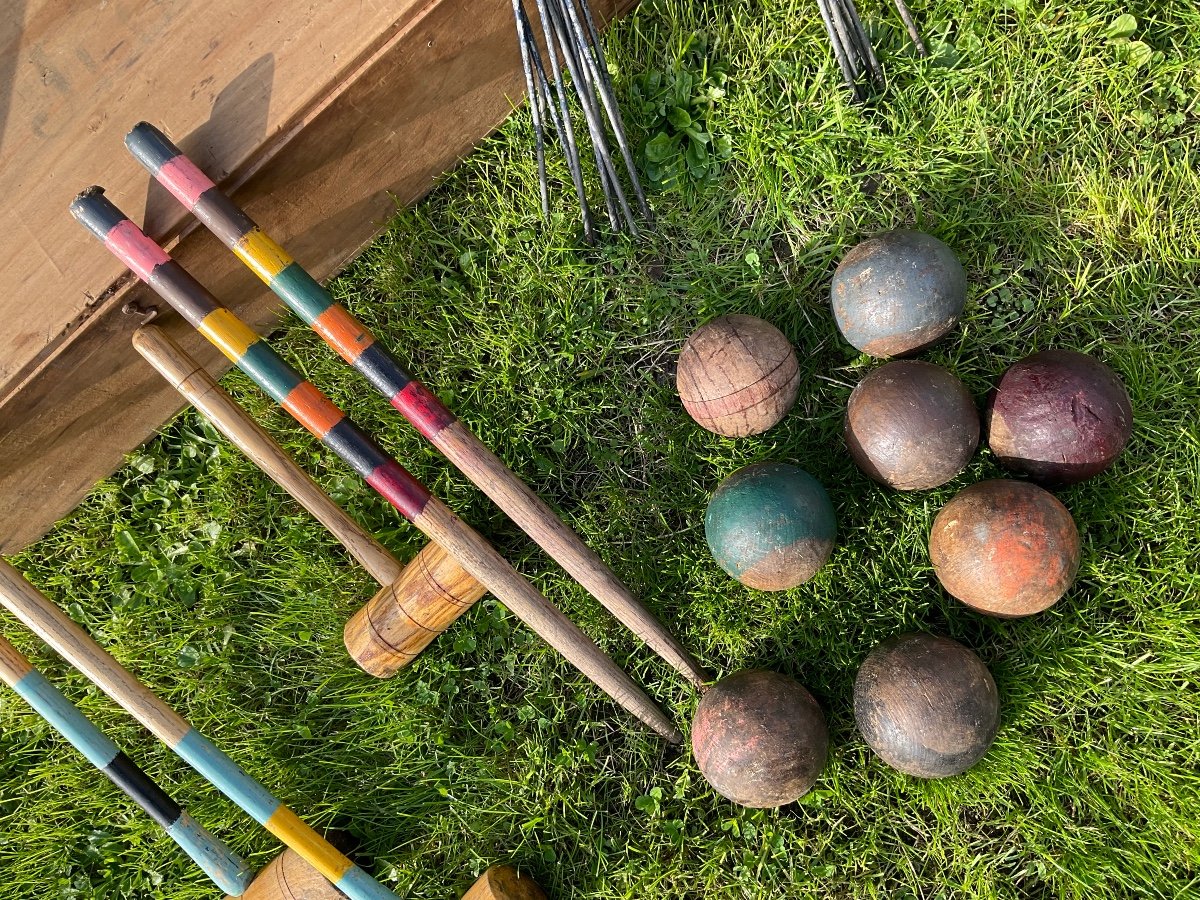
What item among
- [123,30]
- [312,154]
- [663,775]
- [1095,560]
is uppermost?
[123,30]

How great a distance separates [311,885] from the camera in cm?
281

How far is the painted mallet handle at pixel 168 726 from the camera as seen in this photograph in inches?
112

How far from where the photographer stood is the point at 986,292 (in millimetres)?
2998

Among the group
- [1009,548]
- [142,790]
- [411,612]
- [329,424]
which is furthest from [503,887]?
[1009,548]

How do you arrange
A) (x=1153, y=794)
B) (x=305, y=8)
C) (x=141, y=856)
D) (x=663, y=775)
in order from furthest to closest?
(x=141, y=856)
(x=663, y=775)
(x=1153, y=794)
(x=305, y=8)

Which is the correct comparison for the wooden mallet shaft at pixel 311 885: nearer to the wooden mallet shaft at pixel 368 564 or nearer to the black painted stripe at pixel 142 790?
the black painted stripe at pixel 142 790

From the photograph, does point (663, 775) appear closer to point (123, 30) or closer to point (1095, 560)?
point (1095, 560)

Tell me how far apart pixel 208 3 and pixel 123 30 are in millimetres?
266

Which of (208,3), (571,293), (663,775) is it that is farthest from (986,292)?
(208,3)

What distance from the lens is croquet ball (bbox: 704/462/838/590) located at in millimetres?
2625

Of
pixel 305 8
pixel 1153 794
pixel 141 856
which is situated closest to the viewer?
pixel 305 8

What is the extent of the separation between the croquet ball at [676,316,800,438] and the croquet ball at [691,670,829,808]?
81 centimetres

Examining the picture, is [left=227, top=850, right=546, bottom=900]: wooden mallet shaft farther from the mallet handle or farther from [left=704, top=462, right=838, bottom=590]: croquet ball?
[left=704, top=462, right=838, bottom=590]: croquet ball

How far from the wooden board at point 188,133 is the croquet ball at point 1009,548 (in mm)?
2062
